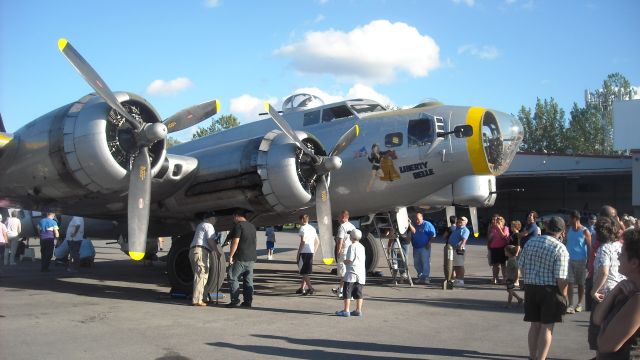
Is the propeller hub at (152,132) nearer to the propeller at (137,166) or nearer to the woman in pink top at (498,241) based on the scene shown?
the propeller at (137,166)

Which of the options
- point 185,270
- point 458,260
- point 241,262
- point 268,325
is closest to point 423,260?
point 458,260

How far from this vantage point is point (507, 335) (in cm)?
725

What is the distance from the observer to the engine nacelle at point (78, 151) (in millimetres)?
8891

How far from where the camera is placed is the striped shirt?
5547 millimetres

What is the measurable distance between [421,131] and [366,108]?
1.82 meters

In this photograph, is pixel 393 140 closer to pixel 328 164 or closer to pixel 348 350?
pixel 328 164

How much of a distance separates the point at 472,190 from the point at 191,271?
570 cm

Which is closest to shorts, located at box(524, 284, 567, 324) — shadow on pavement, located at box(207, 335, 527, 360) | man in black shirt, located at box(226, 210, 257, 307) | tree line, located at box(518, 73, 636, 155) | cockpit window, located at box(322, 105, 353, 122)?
shadow on pavement, located at box(207, 335, 527, 360)

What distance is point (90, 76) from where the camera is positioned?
8.92 m

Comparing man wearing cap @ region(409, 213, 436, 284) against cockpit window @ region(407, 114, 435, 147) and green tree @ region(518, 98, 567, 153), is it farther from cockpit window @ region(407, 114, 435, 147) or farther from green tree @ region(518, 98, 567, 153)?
green tree @ region(518, 98, 567, 153)

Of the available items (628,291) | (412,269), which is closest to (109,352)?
(628,291)

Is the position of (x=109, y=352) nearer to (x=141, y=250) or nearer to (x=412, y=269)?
(x=141, y=250)

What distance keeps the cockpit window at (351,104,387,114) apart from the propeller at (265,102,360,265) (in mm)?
1384

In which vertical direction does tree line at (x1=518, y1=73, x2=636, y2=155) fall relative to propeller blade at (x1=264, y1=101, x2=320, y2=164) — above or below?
above
